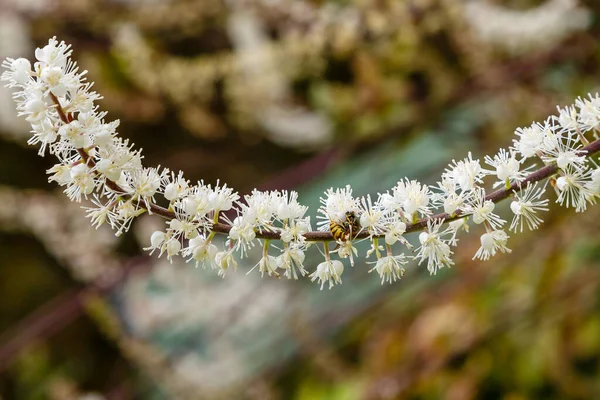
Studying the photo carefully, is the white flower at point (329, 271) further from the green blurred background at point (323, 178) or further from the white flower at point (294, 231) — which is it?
the green blurred background at point (323, 178)

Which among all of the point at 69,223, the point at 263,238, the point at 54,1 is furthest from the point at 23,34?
the point at 263,238

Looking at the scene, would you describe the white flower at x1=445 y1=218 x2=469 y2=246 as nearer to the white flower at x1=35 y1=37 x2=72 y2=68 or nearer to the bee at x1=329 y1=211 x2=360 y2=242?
the bee at x1=329 y1=211 x2=360 y2=242

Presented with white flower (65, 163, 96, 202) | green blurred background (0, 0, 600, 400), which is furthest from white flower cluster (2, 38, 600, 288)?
green blurred background (0, 0, 600, 400)

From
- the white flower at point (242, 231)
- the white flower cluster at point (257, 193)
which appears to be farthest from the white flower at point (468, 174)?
the white flower at point (242, 231)

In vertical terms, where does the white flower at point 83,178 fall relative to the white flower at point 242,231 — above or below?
above

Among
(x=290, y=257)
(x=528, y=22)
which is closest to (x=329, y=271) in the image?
(x=290, y=257)

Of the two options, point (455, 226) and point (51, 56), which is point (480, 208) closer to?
point (455, 226)
